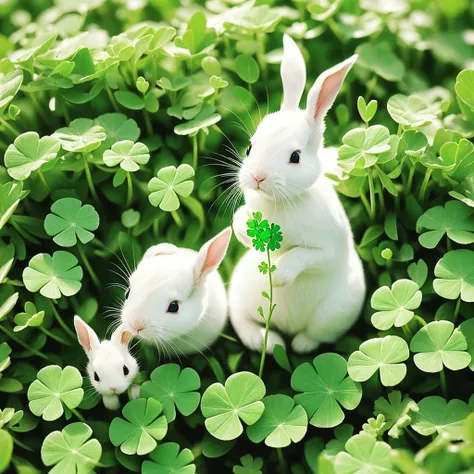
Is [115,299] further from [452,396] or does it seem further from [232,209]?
[452,396]

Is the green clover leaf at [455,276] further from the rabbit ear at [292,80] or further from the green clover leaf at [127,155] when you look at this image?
the green clover leaf at [127,155]

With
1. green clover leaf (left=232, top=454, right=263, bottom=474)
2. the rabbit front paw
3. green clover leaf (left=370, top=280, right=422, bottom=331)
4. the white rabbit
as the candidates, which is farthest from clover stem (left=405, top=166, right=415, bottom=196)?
green clover leaf (left=232, top=454, right=263, bottom=474)

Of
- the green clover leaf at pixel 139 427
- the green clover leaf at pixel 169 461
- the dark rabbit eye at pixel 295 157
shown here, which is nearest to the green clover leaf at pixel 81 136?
the dark rabbit eye at pixel 295 157

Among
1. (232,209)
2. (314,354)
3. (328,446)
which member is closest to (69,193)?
(232,209)

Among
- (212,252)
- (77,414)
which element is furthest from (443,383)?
(77,414)

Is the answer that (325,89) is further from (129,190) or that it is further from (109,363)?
(109,363)

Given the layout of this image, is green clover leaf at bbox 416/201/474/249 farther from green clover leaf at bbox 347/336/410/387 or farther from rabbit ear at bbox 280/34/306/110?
rabbit ear at bbox 280/34/306/110
